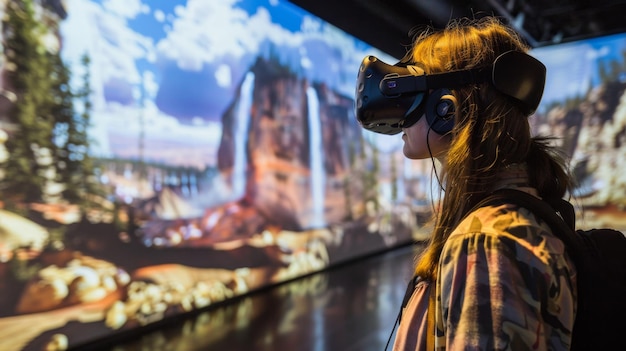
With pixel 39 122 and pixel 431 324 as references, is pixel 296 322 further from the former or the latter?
pixel 431 324

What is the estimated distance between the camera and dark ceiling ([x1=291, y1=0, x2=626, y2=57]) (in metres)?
5.51

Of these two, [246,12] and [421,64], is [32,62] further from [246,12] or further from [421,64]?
[421,64]

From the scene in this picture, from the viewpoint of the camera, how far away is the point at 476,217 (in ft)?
1.97

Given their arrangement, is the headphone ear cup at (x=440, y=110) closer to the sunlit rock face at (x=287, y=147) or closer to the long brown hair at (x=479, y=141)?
the long brown hair at (x=479, y=141)

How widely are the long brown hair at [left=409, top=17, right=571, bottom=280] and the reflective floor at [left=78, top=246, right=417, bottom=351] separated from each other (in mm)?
2225

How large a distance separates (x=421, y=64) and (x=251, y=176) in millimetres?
4273

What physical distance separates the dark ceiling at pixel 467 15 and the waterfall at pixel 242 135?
4.08ft

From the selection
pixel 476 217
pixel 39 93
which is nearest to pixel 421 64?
pixel 476 217

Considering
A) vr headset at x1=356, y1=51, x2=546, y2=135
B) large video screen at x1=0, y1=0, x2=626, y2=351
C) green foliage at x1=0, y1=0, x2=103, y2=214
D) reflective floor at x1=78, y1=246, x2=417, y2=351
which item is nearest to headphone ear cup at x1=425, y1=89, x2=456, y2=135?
vr headset at x1=356, y1=51, x2=546, y2=135

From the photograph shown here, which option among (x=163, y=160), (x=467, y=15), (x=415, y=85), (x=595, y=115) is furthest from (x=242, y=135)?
(x=595, y=115)

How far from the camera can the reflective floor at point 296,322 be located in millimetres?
3314

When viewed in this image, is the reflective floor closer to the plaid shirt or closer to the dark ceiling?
the plaid shirt

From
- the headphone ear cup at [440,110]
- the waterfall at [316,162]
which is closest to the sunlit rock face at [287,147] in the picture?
the waterfall at [316,162]

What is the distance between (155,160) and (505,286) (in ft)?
11.7
